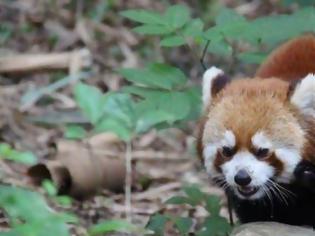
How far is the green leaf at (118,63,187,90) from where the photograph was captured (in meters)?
3.90

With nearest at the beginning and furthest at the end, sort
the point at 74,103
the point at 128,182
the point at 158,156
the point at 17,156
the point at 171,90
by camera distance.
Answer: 1. the point at 17,156
2. the point at 171,90
3. the point at 128,182
4. the point at 158,156
5. the point at 74,103

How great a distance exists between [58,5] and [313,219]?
4.75 metres

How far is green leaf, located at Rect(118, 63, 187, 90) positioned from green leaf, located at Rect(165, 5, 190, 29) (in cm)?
19

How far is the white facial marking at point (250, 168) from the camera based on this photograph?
3.49 m

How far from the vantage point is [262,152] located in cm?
350

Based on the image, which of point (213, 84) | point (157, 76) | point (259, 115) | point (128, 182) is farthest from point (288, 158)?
point (128, 182)

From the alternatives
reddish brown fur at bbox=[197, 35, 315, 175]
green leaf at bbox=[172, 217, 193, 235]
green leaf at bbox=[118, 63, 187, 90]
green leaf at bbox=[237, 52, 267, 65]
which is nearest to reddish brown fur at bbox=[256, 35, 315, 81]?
green leaf at bbox=[237, 52, 267, 65]

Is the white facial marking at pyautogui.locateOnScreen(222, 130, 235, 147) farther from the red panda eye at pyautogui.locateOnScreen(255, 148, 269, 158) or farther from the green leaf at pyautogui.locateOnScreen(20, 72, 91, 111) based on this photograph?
the green leaf at pyautogui.locateOnScreen(20, 72, 91, 111)

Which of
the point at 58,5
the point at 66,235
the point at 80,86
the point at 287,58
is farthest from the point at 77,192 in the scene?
the point at 58,5

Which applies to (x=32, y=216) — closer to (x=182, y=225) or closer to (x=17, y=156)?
(x=17, y=156)

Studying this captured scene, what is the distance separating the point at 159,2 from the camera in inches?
332

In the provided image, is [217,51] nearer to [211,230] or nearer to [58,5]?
[211,230]

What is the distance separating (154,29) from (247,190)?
0.85 metres

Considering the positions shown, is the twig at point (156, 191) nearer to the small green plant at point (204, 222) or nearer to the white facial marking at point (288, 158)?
the small green plant at point (204, 222)
